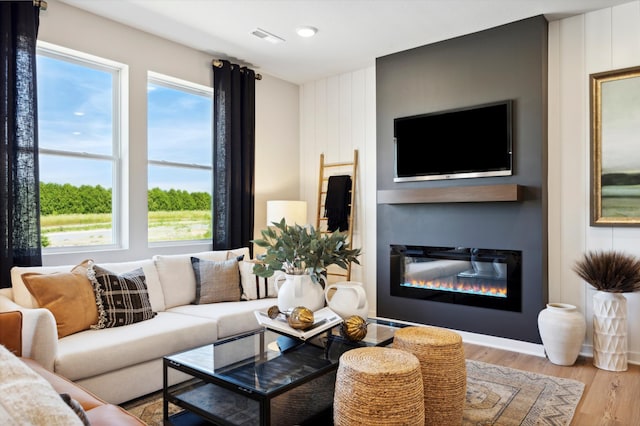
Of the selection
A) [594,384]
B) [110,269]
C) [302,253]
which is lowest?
[594,384]

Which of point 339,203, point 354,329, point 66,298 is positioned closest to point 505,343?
point 354,329

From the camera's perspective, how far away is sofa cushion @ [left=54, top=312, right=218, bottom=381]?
7.33 ft

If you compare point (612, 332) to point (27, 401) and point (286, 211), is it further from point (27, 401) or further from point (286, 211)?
point (27, 401)

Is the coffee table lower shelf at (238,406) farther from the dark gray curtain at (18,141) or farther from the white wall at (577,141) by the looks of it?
the white wall at (577,141)

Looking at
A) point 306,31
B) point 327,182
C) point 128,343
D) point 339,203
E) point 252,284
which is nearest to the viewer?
point 128,343

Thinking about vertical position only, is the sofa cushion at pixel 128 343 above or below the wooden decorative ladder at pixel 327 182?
below

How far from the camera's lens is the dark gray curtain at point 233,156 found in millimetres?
4348

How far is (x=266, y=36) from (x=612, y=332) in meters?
3.67

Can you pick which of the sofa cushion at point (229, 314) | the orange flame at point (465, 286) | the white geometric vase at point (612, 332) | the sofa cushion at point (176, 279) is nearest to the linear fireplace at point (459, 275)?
the orange flame at point (465, 286)

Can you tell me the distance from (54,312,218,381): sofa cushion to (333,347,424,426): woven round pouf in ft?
4.27

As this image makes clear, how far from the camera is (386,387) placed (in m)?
1.71

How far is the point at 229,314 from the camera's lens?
308 centimetres

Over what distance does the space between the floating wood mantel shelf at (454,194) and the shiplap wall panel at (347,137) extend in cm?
50

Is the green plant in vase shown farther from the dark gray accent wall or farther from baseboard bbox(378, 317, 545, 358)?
baseboard bbox(378, 317, 545, 358)
